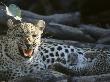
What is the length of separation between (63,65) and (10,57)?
1.12 metres

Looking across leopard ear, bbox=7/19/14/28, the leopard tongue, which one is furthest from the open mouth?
leopard ear, bbox=7/19/14/28

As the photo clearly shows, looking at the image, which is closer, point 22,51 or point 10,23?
point 22,51

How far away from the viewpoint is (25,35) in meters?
9.42

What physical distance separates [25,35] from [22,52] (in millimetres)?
338

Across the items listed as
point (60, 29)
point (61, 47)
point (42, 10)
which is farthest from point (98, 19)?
point (61, 47)

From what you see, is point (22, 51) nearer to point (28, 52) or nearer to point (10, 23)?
point (28, 52)

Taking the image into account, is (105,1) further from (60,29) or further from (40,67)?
(40,67)

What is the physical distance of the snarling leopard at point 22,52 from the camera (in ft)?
30.9

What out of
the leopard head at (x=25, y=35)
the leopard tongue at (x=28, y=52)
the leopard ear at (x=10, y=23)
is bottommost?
the leopard tongue at (x=28, y=52)

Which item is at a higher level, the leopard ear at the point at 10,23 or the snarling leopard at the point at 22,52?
the leopard ear at the point at 10,23

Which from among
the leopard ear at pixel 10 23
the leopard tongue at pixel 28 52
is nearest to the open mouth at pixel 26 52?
the leopard tongue at pixel 28 52

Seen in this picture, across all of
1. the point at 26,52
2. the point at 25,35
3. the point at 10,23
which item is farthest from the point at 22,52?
the point at 10,23

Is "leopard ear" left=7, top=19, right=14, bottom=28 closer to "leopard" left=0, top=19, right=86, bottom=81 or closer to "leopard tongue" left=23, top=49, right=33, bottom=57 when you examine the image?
"leopard" left=0, top=19, right=86, bottom=81

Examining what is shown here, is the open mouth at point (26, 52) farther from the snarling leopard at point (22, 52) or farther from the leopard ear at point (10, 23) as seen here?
the leopard ear at point (10, 23)
